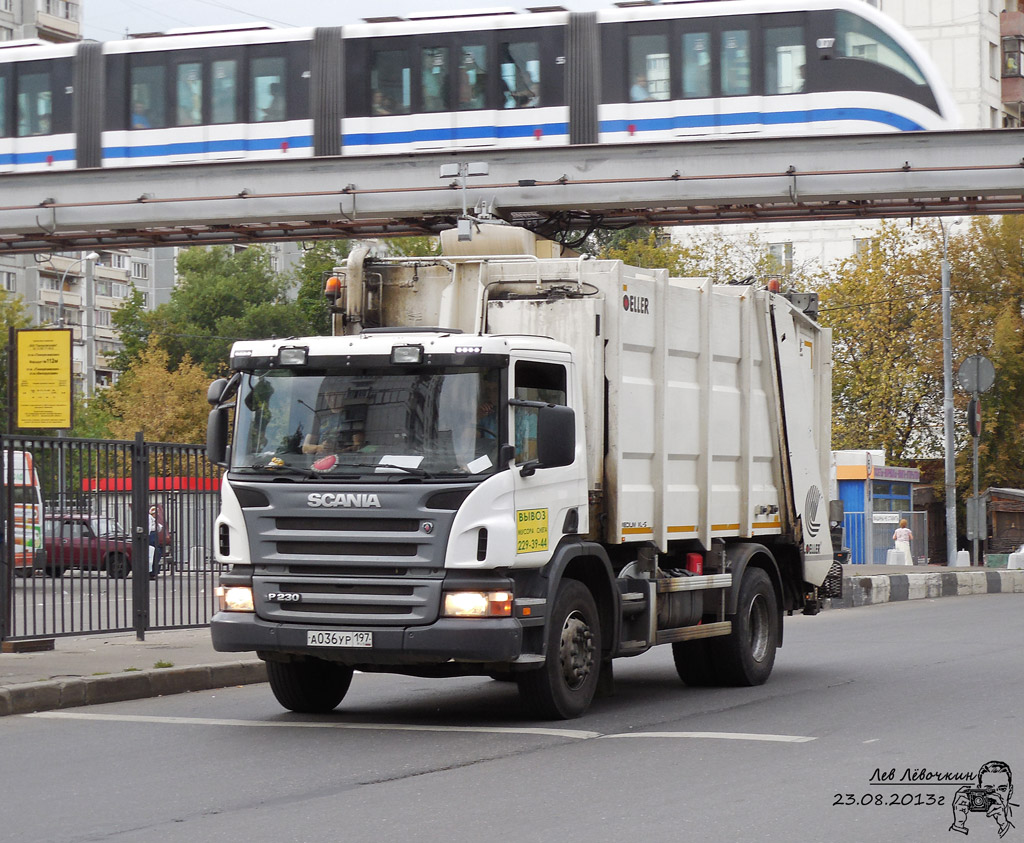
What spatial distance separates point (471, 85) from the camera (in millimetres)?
27984

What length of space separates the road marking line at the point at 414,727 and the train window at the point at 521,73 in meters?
18.7

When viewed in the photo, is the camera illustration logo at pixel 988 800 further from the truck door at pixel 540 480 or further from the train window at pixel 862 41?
the train window at pixel 862 41

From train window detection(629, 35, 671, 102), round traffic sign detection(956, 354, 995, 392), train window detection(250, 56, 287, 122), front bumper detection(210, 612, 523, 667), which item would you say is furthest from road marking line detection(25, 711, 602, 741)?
round traffic sign detection(956, 354, 995, 392)

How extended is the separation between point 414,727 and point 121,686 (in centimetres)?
287

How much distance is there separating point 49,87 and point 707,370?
21.7 meters

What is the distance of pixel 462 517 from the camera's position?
926cm

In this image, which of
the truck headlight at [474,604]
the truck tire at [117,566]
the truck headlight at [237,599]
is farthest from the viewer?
the truck tire at [117,566]

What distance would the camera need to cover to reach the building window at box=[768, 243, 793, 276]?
51.6 metres

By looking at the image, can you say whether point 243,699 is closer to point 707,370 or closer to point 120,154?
point 707,370

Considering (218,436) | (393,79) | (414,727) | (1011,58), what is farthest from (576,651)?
(1011,58)

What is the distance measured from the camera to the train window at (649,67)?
27328mm
